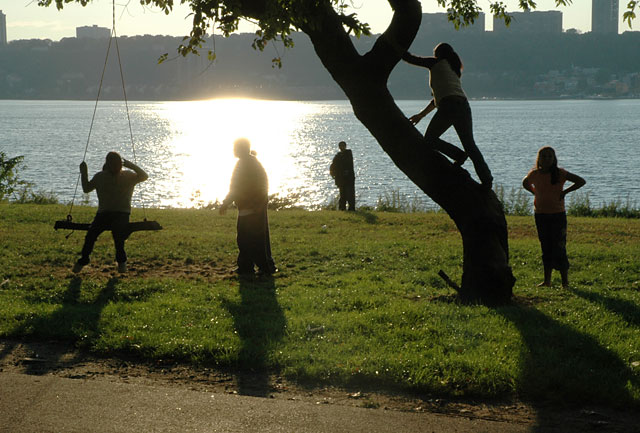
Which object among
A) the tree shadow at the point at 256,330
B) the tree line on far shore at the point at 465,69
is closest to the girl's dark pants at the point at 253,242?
the tree shadow at the point at 256,330

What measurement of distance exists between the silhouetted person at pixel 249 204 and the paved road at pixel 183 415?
447cm

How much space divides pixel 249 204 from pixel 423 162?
2657mm

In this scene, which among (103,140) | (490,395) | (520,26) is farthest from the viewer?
(520,26)

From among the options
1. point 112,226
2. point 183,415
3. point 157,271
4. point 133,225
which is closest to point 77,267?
point 112,226

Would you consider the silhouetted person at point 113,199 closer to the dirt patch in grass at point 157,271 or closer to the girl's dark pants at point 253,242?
the dirt patch in grass at point 157,271

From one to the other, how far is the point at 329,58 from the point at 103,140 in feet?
266

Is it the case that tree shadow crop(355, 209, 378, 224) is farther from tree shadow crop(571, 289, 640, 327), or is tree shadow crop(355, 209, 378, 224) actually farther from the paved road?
the paved road

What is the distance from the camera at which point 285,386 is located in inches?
231

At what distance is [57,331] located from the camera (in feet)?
23.6

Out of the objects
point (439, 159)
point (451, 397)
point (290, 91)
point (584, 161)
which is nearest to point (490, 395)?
point (451, 397)

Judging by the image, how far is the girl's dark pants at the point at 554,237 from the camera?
916 cm

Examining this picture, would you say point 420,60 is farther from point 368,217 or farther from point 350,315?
point 368,217

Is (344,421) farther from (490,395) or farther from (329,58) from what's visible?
(329,58)

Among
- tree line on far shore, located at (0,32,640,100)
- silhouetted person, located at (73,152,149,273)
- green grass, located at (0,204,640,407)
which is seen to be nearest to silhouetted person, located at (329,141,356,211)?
green grass, located at (0,204,640,407)
